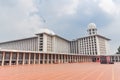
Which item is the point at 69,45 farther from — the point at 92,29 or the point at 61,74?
the point at 61,74

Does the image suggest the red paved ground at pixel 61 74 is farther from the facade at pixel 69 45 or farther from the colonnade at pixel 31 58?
the facade at pixel 69 45

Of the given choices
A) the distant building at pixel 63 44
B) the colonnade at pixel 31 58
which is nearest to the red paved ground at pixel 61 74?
the colonnade at pixel 31 58

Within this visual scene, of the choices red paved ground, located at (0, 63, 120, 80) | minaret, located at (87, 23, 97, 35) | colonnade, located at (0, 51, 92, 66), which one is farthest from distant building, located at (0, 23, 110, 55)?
red paved ground, located at (0, 63, 120, 80)

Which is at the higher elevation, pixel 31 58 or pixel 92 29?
pixel 92 29

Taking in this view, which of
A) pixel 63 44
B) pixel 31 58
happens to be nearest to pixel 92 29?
pixel 63 44

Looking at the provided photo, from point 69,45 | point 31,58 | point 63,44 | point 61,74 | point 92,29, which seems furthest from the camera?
point 69,45

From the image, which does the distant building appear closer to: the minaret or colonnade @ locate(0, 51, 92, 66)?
the minaret

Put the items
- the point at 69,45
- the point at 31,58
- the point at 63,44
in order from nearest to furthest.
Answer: the point at 31,58, the point at 63,44, the point at 69,45

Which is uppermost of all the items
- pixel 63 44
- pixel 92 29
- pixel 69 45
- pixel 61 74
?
pixel 92 29

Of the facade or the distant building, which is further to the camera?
the distant building

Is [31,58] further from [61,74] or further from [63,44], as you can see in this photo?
[63,44]

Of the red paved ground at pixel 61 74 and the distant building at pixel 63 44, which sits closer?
the red paved ground at pixel 61 74

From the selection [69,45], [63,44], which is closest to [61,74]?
[63,44]

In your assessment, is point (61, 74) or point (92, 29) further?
point (92, 29)
